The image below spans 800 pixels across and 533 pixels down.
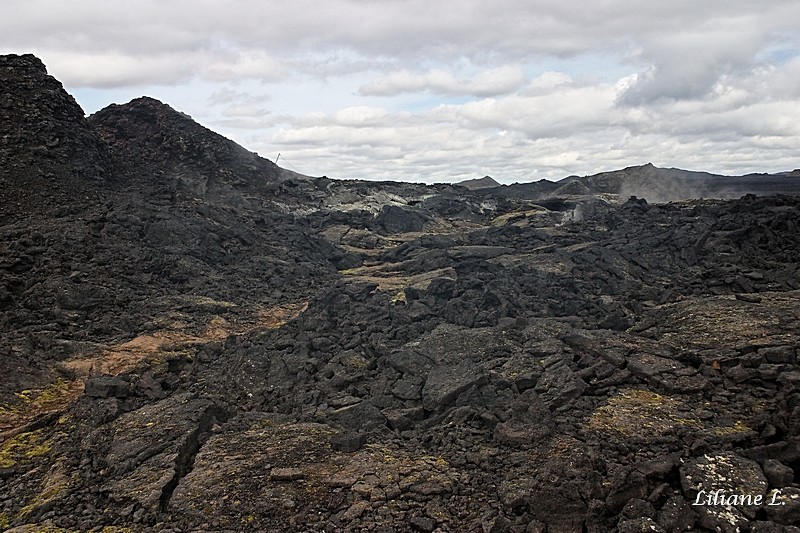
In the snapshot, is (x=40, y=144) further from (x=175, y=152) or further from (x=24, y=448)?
(x=24, y=448)

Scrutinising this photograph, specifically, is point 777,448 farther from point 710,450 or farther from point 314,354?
point 314,354

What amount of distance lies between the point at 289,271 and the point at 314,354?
9.81 m

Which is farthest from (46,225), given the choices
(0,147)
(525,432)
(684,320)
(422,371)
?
(684,320)

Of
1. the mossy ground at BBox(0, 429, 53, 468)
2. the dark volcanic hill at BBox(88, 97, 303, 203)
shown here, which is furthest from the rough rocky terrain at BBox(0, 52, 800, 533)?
the dark volcanic hill at BBox(88, 97, 303, 203)

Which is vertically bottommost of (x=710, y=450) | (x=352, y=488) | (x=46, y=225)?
(x=352, y=488)

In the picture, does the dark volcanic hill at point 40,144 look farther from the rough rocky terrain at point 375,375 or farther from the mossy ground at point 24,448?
the mossy ground at point 24,448

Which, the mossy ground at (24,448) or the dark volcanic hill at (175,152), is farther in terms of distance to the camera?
the dark volcanic hill at (175,152)

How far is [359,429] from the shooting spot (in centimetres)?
877

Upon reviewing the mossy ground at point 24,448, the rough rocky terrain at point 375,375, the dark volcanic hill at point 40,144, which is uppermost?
the dark volcanic hill at point 40,144

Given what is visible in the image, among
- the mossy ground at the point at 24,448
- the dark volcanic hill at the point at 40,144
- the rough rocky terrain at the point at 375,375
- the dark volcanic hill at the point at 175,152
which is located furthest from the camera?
the dark volcanic hill at the point at 175,152

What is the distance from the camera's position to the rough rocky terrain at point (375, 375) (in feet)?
21.2

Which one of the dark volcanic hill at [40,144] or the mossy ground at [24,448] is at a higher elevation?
the dark volcanic hill at [40,144]

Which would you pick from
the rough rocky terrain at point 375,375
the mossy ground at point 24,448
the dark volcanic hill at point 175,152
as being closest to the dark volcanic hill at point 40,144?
the rough rocky terrain at point 375,375

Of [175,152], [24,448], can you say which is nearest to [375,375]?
[24,448]
